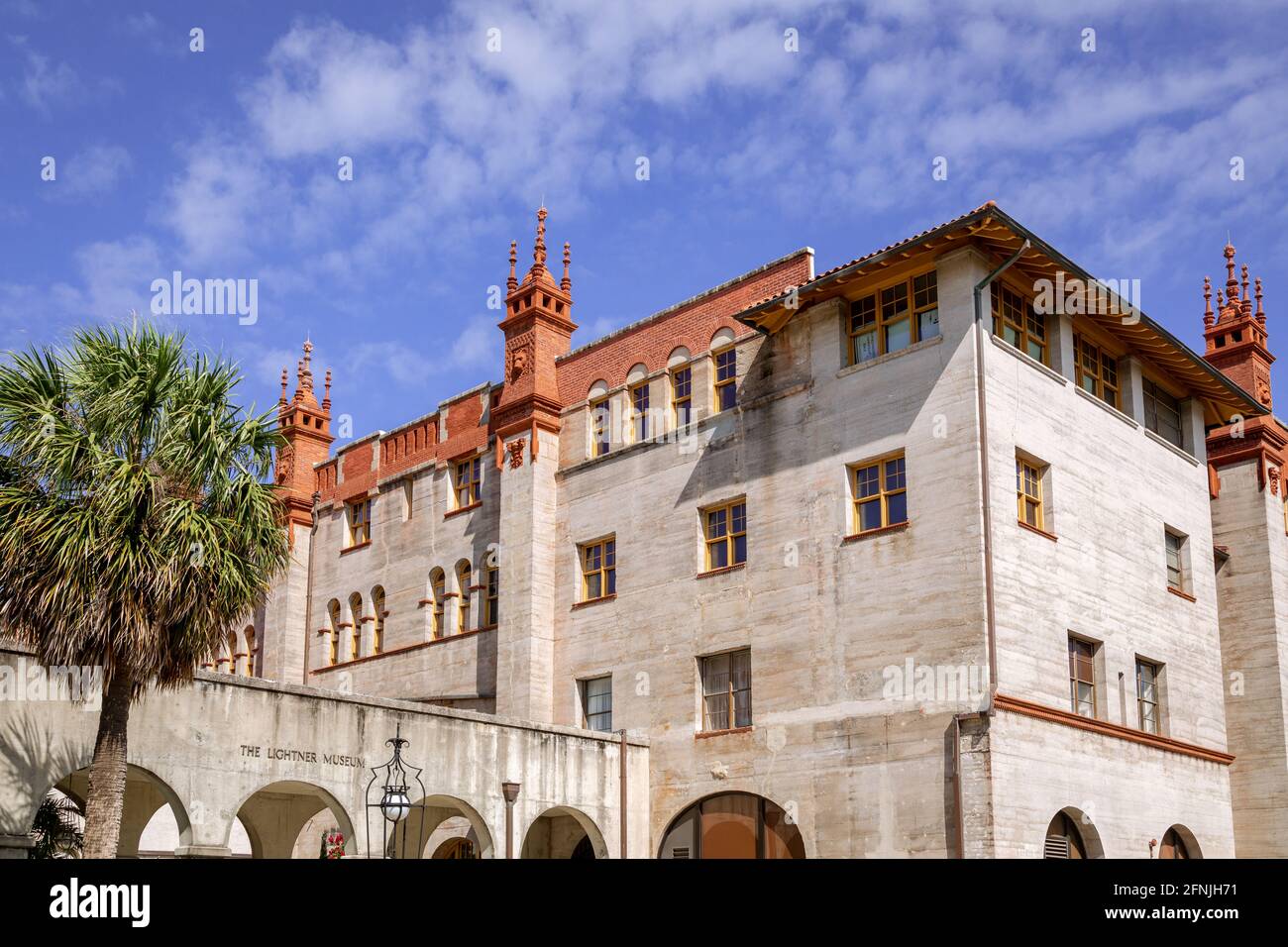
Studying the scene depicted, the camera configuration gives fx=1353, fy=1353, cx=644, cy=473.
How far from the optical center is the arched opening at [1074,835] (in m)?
26.5

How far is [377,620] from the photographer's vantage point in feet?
134

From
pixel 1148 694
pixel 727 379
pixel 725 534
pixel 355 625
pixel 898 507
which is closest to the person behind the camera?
pixel 898 507

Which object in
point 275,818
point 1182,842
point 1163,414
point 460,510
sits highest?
point 1163,414

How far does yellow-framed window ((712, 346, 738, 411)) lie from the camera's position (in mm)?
32094

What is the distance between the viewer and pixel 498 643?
3491 cm

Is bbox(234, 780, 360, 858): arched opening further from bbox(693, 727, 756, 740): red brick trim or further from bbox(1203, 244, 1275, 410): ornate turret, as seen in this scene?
bbox(1203, 244, 1275, 410): ornate turret

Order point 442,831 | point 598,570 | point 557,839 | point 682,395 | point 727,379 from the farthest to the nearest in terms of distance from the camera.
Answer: point 442,831 < point 598,570 < point 682,395 < point 557,839 < point 727,379

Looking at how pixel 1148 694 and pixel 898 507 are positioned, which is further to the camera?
pixel 1148 694

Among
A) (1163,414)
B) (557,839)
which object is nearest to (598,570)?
(557,839)

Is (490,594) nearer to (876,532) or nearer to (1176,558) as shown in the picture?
(876,532)

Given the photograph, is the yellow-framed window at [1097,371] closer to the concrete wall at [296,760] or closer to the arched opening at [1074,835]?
the arched opening at [1074,835]

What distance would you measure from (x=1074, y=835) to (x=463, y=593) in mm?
17927

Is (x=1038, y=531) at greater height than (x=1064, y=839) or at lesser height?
greater

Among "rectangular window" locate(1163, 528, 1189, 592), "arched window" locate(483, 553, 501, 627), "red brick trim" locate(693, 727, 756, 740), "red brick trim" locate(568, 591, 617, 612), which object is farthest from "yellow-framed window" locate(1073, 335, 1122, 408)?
"arched window" locate(483, 553, 501, 627)
